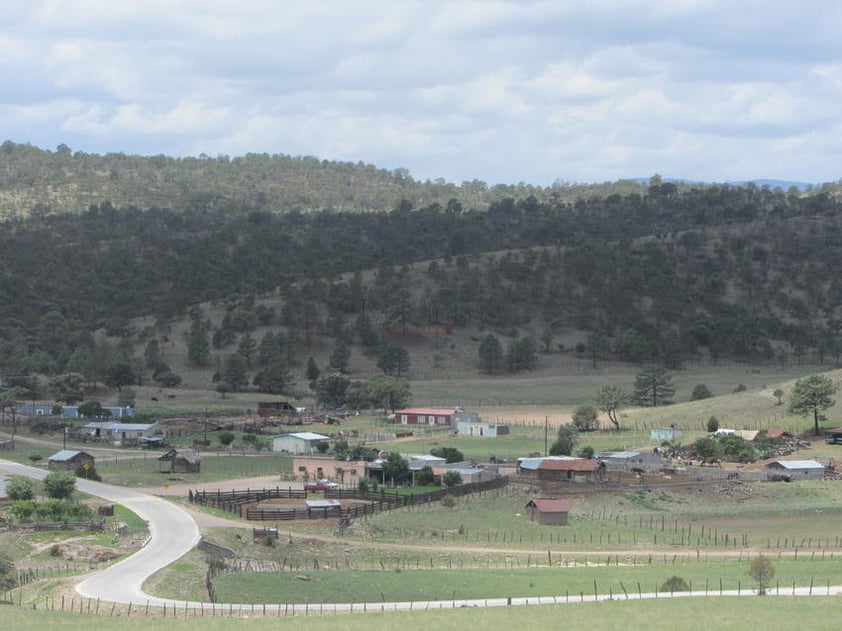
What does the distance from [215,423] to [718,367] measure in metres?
66.0

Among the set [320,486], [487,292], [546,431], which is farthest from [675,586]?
[487,292]

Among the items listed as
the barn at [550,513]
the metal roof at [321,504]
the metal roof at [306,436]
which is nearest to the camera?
the metal roof at [321,504]

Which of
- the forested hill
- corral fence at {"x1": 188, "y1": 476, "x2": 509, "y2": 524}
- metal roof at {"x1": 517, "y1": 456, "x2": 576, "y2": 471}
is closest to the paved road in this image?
corral fence at {"x1": 188, "y1": 476, "x2": 509, "y2": 524}

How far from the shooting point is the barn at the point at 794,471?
77.6 metres

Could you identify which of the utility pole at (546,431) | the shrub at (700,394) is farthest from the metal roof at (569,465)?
the shrub at (700,394)

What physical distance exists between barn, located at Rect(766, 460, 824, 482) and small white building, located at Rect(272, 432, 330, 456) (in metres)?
30.9

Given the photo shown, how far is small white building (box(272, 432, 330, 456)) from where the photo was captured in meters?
91.9

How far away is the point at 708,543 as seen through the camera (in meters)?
59.8

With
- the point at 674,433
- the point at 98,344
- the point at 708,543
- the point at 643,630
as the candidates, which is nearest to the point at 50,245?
the point at 98,344

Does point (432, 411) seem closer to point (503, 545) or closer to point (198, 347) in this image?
point (198, 347)

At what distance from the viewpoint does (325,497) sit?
69.2 metres

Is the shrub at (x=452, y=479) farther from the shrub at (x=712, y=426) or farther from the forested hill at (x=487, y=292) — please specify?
→ the forested hill at (x=487, y=292)

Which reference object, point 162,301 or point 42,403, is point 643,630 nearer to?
point 42,403

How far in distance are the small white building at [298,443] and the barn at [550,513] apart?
28.6 metres
